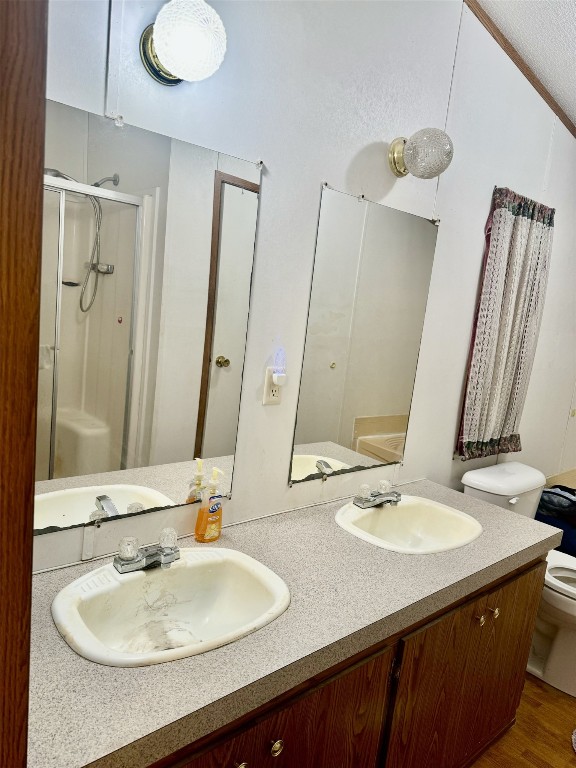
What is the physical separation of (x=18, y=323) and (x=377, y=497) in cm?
157

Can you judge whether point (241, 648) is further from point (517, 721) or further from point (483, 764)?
point (517, 721)

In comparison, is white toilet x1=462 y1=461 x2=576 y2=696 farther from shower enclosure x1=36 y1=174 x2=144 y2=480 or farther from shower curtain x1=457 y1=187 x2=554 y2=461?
shower enclosure x1=36 y1=174 x2=144 y2=480

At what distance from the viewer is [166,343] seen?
4.47 ft

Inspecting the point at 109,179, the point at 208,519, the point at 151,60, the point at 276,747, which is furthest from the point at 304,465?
the point at 151,60

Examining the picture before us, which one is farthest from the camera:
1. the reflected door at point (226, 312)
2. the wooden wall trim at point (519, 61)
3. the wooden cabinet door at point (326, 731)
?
the wooden wall trim at point (519, 61)

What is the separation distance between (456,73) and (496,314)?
0.95 metres

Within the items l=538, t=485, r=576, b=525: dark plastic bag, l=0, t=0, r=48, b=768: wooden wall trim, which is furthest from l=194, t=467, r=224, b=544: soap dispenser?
l=538, t=485, r=576, b=525: dark plastic bag

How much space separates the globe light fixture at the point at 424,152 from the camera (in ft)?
5.57

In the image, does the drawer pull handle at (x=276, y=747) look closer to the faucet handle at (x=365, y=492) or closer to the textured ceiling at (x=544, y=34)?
the faucet handle at (x=365, y=492)

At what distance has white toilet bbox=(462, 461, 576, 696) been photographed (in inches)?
83.9

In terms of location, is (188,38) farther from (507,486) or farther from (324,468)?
(507,486)

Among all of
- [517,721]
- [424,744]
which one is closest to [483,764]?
[517,721]

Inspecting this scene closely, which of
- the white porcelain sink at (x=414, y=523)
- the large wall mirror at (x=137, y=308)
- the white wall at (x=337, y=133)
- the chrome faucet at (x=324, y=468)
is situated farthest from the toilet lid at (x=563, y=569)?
the large wall mirror at (x=137, y=308)

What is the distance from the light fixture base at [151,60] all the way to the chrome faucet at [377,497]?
1314 mm
